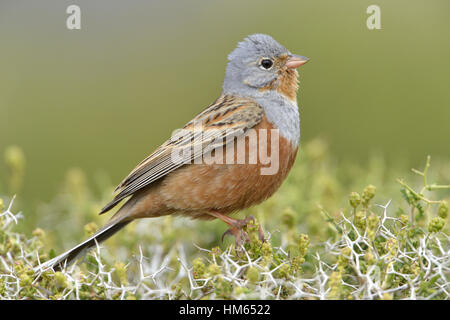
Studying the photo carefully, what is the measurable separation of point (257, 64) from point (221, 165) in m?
1.13

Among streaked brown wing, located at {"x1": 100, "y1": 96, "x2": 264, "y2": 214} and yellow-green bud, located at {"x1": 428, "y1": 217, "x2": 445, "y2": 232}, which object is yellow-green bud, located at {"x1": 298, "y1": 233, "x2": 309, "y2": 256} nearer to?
yellow-green bud, located at {"x1": 428, "y1": 217, "x2": 445, "y2": 232}

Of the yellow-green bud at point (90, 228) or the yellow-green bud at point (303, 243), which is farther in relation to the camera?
the yellow-green bud at point (90, 228)

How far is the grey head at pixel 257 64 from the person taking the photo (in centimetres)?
496

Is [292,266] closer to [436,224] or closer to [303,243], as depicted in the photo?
[303,243]

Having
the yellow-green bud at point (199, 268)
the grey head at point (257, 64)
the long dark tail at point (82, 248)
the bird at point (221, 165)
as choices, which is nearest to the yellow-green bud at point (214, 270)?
the yellow-green bud at point (199, 268)

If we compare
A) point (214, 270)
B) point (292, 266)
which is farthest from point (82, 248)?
point (292, 266)

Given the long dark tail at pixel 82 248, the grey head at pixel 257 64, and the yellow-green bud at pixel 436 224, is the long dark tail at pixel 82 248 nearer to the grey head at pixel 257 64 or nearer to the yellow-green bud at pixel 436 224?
the grey head at pixel 257 64

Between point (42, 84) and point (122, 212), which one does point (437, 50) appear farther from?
point (42, 84)

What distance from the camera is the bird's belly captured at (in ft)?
14.0

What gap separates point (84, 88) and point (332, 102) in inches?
194

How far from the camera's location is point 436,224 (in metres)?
3.10

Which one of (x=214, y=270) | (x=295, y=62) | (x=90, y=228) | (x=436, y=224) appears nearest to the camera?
(x=214, y=270)

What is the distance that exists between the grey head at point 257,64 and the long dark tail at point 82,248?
5.00 ft

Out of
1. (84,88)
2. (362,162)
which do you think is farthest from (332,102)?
(84,88)
